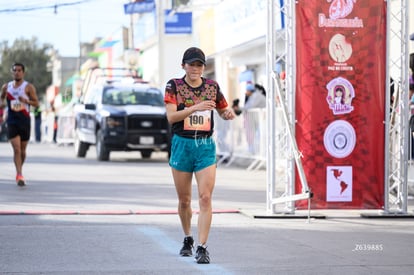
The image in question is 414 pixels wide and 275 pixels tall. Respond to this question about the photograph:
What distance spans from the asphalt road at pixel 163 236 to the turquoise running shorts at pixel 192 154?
0.80m

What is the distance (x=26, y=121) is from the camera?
54.9 feet

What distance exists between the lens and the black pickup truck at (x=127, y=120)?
25.0 metres

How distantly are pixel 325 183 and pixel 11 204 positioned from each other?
4.22 metres

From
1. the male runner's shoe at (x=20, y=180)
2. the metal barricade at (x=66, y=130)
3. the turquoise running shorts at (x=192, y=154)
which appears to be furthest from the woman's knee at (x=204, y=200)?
the metal barricade at (x=66, y=130)

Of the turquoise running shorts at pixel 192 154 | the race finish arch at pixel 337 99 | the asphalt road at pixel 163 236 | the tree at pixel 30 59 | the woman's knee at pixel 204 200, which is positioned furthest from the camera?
the tree at pixel 30 59

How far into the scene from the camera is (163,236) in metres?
10.4

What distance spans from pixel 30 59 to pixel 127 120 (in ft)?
251

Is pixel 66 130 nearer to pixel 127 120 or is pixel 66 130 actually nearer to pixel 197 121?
pixel 127 120

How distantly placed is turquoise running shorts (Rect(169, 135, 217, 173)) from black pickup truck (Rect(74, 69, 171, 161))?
16.1 m

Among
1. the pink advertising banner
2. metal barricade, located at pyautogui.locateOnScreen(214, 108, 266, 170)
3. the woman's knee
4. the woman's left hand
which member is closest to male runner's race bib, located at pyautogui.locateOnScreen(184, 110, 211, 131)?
the woman's left hand

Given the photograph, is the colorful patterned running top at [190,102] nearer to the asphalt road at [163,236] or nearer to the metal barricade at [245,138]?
the asphalt road at [163,236]

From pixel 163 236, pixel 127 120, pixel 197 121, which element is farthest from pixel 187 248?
pixel 127 120

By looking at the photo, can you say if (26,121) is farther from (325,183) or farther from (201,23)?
(201,23)

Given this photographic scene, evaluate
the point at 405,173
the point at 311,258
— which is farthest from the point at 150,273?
the point at 405,173
